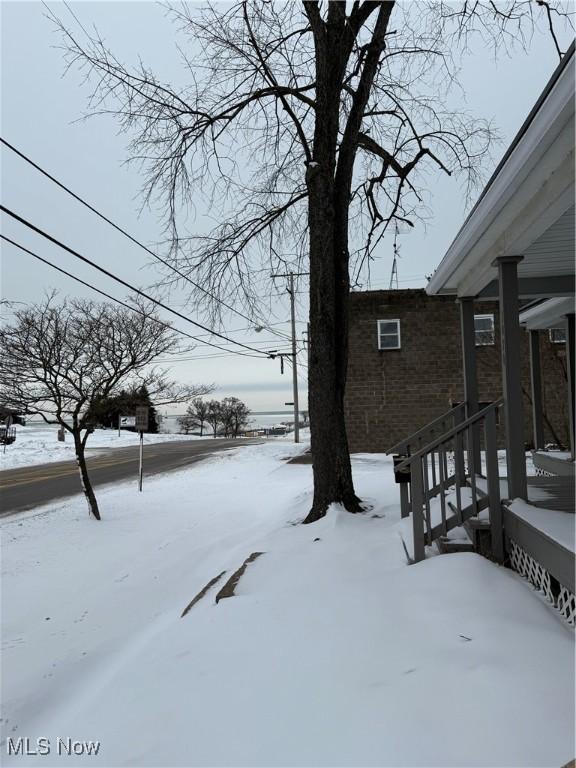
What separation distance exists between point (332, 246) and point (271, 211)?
94.3 inches

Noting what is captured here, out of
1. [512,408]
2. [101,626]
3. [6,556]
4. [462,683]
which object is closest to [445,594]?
[462,683]

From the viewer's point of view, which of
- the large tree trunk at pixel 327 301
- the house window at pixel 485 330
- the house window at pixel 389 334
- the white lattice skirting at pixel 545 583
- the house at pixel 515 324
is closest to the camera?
the house at pixel 515 324

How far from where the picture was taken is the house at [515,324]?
3.08m

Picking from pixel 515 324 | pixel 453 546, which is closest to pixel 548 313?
pixel 515 324

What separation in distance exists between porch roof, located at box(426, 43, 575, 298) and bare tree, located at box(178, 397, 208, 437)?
6656 cm

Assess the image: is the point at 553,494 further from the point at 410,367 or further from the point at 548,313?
the point at 410,367

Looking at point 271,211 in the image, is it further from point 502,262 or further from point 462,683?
point 462,683

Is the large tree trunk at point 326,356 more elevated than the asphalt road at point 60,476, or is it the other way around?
the large tree trunk at point 326,356

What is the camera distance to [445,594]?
3.48 m

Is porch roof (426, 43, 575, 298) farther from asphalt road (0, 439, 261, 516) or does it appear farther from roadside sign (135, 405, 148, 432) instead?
asphalt road (0, 439, 261, 516)

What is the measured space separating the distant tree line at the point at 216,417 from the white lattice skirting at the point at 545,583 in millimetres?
67617

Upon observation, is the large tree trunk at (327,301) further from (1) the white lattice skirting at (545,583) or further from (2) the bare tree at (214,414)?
(2) the bare tree at (214,414)

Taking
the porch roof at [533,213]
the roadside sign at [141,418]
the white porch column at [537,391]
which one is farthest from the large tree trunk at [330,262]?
the roadside sign at [141,418]

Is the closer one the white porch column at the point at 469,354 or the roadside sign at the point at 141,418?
the white porch column at the point at 469,354
